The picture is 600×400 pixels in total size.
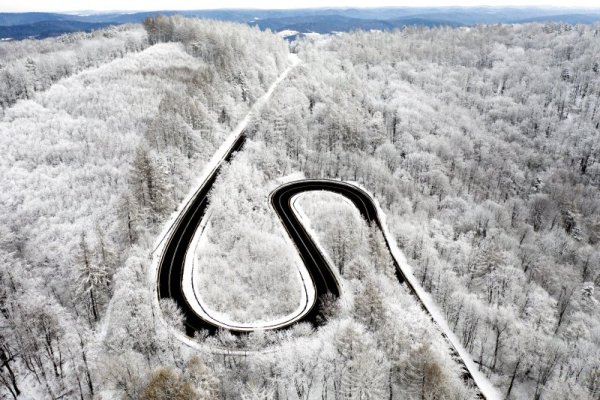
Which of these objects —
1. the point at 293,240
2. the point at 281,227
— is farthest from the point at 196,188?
the point at 293,240

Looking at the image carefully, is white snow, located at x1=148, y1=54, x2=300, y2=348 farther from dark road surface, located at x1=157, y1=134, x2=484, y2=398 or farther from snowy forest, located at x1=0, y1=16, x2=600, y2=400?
snowy forest, located at x1=0, y1=16, x2=600, y2=400

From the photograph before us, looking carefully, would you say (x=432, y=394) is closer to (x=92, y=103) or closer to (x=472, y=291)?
(x=472, y=291)

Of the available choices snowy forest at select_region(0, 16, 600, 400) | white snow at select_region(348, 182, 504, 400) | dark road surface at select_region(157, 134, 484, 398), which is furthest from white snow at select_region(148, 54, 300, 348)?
white snow at select_region(348, 182, 504, 400)

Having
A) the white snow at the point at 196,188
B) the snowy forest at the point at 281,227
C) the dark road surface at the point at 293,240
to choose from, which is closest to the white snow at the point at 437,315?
the dark road surface at the point at 293,240

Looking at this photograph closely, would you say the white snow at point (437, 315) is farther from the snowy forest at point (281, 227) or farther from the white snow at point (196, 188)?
the white snow at point (196, 188)

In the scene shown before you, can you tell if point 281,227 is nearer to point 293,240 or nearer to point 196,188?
point 293,240
